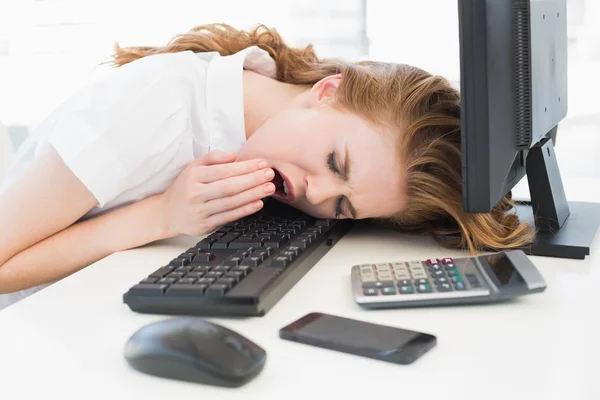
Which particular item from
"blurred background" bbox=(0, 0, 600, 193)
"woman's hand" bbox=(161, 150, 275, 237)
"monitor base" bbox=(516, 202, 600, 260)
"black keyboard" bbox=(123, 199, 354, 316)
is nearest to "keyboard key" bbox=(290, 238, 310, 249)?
"black keyboard" bbox=(123, 199, 354, 316)

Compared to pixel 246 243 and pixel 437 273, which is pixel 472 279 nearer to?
pixel 437 273

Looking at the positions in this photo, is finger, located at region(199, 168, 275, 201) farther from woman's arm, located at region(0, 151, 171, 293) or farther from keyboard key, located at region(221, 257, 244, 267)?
keyboard key, located at region(221, 257, 244, 267)

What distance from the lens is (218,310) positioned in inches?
23.5

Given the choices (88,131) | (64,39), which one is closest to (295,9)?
(64,39)

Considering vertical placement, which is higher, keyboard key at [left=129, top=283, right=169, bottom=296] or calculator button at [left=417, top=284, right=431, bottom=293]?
keyboard key at [left=129, top=283, right=169, bottom=296]

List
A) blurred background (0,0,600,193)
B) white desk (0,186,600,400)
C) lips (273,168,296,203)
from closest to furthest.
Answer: white desk (0,186,600,400) < lips (273,168,296,203) < blurred background (0,0,600,193)

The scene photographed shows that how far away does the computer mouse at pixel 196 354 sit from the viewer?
469mm

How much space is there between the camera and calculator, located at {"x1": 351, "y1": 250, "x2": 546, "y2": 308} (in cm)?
62

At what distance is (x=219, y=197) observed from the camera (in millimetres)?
869

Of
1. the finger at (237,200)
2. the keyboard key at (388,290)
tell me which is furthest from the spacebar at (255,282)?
the finger at (237,200)

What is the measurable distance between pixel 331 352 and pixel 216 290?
126 millimetres

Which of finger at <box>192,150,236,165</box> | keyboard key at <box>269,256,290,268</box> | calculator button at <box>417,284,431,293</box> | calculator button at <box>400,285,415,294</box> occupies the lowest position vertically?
calculator button at <box>417,284,431,293</box>

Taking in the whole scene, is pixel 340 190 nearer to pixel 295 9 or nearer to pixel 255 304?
pixel 255 304

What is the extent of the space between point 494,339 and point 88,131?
57 cm
